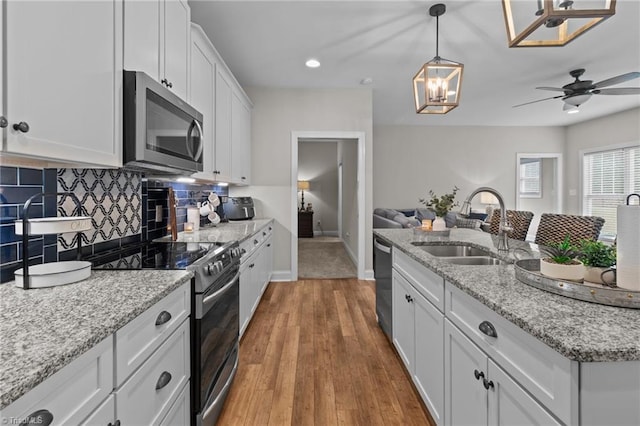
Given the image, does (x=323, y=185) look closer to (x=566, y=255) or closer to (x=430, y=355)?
(x=430, y=355)

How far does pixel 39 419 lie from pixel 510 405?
1179mm

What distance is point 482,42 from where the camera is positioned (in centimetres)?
302

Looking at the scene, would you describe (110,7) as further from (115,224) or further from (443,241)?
(443,241)

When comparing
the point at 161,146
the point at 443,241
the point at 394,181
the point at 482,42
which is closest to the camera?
the point at 161,146

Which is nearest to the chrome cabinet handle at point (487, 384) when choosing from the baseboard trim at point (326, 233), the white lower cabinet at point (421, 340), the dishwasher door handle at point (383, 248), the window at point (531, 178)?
the white lower cabinet at point (421, 340)

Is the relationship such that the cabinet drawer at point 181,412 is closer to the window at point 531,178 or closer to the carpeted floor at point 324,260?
the carpeted floor at point 324,260

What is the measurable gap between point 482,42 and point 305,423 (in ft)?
11.7

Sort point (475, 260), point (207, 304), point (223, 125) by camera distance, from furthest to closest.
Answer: point (223, 125)
point (475, 260)
point (207, 304)

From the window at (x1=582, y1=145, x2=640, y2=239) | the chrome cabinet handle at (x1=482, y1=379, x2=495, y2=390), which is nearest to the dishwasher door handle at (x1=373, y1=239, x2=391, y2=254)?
the chrome cabinet handle at (x1=482, y1=379, x2=495, y2=390)

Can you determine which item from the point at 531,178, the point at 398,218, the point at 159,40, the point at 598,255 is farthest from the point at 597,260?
the point at 531,178

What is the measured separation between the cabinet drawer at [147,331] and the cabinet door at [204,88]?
1.43 m

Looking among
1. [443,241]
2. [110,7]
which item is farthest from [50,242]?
[443,241]

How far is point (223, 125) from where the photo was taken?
293cm

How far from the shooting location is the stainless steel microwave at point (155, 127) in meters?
1.33
